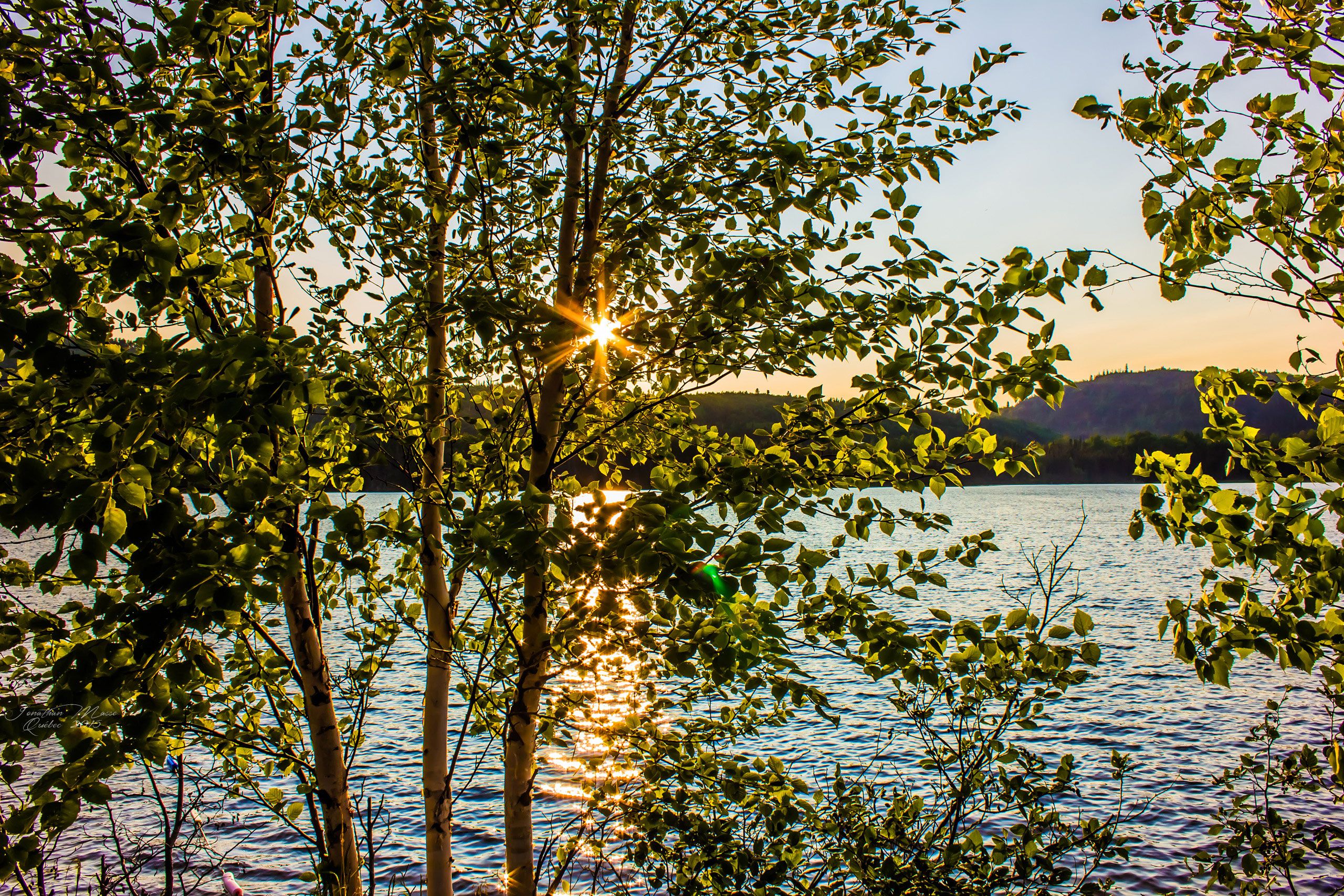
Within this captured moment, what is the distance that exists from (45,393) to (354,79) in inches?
120

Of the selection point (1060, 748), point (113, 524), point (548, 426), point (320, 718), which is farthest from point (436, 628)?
point (1060, 748)

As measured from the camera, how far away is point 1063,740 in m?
18.9

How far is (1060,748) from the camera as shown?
1847 cm

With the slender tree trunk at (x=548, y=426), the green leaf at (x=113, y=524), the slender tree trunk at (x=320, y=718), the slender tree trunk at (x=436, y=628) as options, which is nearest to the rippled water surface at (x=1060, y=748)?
the slender tree trunk at (x=548, y=426)

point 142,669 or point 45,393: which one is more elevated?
point 45,393

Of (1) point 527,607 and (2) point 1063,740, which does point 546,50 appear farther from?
(2) point 1063,740

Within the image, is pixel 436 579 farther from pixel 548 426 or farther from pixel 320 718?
pixel 548 426

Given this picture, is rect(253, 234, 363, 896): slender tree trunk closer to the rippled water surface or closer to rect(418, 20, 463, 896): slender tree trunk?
rect(418, 20, 463, 896): slender tree trunk

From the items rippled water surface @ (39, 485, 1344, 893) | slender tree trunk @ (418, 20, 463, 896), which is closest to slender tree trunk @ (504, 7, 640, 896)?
rippled water surface @ (39, 485, 1344, 893)

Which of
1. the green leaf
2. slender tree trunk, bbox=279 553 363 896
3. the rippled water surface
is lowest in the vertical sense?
the rippled water surface

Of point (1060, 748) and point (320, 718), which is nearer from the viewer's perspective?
point (320, 718)

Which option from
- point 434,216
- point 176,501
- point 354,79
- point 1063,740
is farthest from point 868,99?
point 1063,740

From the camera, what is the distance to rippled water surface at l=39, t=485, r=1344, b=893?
13945 mm

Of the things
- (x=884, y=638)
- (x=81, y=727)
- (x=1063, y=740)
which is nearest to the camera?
(x=81, y=727)
